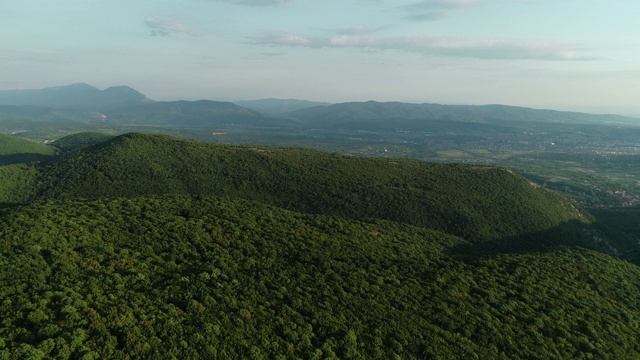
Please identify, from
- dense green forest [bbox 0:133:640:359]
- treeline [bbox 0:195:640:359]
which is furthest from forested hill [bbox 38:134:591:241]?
treeline [bbox 0:195:640:359]

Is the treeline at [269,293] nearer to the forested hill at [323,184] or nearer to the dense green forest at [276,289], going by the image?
the dense green forest at [276,289]

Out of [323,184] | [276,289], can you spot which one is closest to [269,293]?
[276,289]

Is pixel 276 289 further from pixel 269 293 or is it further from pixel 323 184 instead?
pixel 323 184

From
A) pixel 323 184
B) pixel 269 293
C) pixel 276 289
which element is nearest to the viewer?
pixel 269 293

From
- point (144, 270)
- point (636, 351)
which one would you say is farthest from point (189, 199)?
point (636, 351)

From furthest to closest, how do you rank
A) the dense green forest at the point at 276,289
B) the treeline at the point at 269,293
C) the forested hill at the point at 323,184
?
the forested hill at the point at 323,184
the dense green forest at the point at 276,289
the treeline at the point at 269,293

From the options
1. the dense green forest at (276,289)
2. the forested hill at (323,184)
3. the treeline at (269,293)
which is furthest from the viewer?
the forested hill at (323,184)

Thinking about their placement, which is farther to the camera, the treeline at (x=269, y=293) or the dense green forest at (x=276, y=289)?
the dense green forest at (x=276, y=289)

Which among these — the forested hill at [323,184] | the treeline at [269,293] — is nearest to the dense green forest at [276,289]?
the treeline at [269,293]

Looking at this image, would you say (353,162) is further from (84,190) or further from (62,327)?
(62,327)
